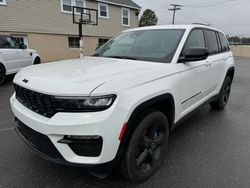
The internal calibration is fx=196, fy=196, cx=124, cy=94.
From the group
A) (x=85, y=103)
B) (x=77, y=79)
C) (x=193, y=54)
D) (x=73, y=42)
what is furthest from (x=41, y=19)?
(x=85, y=103)

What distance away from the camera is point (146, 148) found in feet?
7.52

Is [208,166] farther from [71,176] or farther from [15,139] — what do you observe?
[15,139]

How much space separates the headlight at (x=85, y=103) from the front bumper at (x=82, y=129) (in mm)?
44

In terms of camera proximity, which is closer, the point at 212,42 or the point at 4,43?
the point at 212,42

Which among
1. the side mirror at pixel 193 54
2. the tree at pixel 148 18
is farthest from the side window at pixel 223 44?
Answer: the tree at pixel 148 18

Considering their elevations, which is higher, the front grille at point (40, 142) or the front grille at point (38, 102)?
the front grille at point (38, 102)

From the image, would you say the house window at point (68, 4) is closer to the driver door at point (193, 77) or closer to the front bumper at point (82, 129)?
the driver door at point (193, 77)

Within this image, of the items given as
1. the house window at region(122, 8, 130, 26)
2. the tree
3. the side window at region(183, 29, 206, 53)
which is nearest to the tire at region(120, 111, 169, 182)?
the side window at region(183, 29, 206, 53)

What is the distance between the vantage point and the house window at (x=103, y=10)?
1689cm

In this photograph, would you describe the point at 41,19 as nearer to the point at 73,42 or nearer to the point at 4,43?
the point at 73,42

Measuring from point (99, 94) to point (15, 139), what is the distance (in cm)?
232

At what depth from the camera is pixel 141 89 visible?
1975mm

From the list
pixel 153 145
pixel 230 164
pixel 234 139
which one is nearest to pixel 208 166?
pixel 230 164

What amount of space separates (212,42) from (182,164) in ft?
8.34
